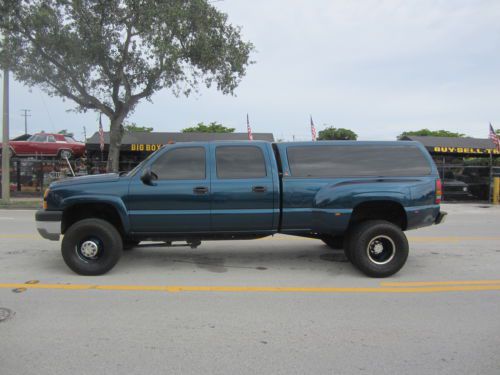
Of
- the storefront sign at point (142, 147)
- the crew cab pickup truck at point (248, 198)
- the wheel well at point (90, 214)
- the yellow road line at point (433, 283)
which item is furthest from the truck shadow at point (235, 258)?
the storefront sign at point (142, 147)

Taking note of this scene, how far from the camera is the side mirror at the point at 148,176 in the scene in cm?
567

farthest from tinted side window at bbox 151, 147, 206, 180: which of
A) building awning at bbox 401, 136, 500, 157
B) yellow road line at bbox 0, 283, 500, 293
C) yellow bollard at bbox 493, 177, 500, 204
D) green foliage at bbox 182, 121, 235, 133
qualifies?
green foliage at bbox 182, 121, 235, 133

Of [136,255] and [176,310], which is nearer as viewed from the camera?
[176,310]

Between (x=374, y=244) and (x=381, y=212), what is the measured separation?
0.64m

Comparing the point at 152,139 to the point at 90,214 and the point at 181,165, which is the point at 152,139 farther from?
the point at 181,165

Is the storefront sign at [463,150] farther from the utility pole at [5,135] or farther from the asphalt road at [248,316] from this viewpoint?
the utility pole at [5,135]

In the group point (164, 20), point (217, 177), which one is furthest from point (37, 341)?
point (164, 20)

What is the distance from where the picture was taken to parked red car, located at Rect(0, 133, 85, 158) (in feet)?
72.3

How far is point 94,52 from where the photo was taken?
16859mm

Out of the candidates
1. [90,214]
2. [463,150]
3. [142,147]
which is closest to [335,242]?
[90,214]

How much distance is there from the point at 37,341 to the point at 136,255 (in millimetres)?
3446

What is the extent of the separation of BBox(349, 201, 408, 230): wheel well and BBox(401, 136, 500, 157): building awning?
23783 mm

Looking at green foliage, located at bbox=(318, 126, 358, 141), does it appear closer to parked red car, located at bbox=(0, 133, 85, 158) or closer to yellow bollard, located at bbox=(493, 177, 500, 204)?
yellow bollard, located at bbox=(493, 177, 500, 204)

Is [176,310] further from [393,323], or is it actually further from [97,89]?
[97,89]
